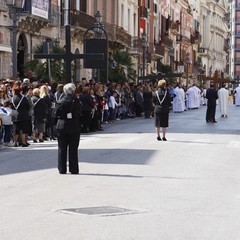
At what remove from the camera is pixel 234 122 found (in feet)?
121

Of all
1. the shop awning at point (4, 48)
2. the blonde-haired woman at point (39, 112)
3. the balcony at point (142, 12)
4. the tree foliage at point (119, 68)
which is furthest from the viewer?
the balcony at point (142, 12)

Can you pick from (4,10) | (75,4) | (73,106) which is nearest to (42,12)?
(4,10)

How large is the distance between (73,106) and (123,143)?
748cm

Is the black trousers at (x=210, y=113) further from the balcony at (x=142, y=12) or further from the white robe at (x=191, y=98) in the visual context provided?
the balcony at (x=142, y=12)

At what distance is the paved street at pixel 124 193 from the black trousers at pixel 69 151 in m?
0.32

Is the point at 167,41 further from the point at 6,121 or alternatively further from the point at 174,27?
the point at 6,121

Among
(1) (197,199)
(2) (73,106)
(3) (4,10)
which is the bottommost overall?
(1) (197,199)

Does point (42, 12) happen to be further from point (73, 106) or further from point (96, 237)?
point (96, 237)

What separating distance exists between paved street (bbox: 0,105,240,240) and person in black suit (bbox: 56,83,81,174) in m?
0.46

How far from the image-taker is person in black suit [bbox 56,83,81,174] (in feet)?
52.6

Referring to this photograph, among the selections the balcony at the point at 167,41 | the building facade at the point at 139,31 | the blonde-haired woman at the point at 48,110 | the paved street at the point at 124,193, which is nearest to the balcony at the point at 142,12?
the building facade at the point at 139,31

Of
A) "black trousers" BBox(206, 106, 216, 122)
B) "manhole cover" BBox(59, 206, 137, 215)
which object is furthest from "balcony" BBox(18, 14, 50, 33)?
"manhole cover" BBox(59, 206, 137, 215)

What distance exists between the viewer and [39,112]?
24.2 metres

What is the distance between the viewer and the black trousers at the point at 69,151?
52.3ft
